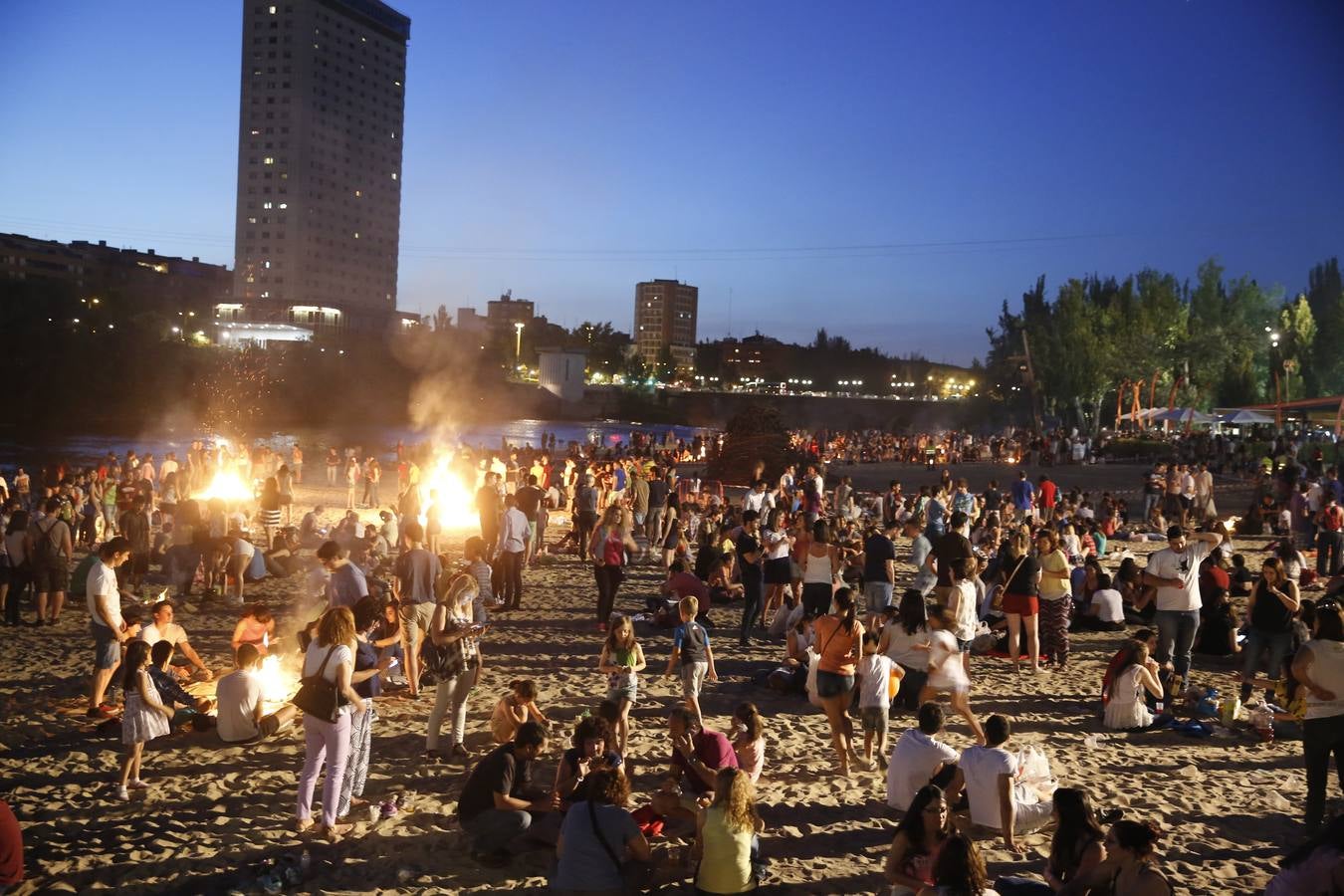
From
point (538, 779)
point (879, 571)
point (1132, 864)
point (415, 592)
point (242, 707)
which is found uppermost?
point (879, 571)

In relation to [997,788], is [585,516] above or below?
above

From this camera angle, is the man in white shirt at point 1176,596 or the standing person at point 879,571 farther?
the standing person at point 879,571

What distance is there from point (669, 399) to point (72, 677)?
10222 cm

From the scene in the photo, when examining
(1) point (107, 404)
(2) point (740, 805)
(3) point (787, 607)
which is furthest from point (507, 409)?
(2) point (740, 805)

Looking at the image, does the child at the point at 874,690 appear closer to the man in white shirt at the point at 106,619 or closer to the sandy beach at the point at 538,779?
the sandy beach at the point at 538,779

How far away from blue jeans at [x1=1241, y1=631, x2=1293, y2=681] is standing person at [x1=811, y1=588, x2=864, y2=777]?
12.4 ft

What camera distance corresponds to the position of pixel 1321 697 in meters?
5.62

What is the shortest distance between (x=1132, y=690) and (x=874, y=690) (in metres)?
2.82

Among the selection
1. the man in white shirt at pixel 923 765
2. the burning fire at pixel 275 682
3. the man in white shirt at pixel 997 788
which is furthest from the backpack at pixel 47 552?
the man in white shirt at pixel 997 788

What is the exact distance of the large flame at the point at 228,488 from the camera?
19.7 meters

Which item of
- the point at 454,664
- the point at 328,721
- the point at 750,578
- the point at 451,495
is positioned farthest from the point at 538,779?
the point at 451,495

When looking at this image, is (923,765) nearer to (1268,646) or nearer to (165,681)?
(1268,646)

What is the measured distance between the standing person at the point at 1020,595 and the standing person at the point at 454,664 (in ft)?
17.9

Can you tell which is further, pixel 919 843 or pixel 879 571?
pixel 879 571
